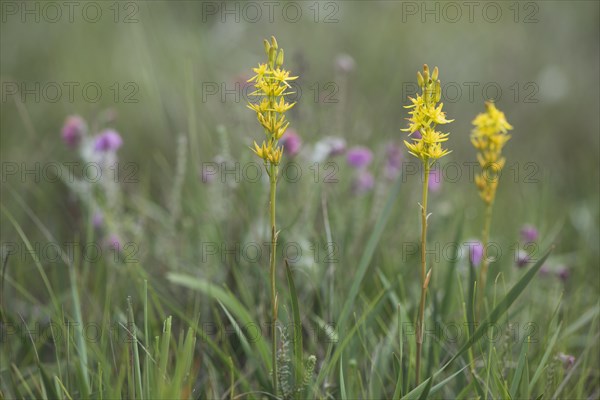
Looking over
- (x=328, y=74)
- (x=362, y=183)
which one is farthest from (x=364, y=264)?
(x=328, y=74)

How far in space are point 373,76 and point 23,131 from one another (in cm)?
194

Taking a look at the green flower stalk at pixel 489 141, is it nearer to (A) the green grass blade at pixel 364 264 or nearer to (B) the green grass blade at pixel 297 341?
(A) the green grass blade at pixel 364 264

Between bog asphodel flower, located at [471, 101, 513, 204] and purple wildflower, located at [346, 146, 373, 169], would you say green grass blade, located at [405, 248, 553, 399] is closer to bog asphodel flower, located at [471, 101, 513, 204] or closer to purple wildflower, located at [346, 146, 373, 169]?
bog asphodel flower, located at [471, 101, 513, 204]

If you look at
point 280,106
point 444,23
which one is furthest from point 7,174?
point 444,23

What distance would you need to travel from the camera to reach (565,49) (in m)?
4.24

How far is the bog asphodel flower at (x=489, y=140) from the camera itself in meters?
1.40

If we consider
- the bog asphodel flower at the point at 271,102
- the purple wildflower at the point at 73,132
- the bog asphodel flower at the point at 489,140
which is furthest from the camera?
the purple wildflower at the point at 73,132

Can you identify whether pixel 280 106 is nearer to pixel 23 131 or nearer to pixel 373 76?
pixel 23 131

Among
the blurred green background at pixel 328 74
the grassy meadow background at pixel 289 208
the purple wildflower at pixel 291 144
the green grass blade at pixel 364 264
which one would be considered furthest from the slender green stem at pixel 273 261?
the blurred green background at pixel 328 74

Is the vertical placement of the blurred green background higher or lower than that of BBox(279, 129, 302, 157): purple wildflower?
higher

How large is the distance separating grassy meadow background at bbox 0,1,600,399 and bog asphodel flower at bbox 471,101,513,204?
23 cm

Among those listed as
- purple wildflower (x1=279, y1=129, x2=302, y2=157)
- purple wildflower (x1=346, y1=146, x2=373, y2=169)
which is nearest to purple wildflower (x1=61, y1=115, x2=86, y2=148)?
purple wildflower (x1=279, y1=129, x2=302, y2=157)

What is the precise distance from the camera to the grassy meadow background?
59.6 inches

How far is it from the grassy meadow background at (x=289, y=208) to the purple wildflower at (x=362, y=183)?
1.7 inches
